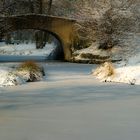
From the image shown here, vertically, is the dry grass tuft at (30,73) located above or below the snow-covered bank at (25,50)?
above

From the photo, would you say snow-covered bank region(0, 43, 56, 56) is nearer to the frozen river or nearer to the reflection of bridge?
the reflection of bridge

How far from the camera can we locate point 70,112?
29.8 ft

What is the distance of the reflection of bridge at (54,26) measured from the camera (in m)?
30.0

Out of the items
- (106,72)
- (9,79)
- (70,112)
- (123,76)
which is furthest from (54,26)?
(70,112)

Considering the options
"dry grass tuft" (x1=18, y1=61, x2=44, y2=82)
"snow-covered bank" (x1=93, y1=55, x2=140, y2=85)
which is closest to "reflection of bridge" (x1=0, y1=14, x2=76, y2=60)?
"dry grass tuft" (x1=18, y1=61, x2=44, y2=82)

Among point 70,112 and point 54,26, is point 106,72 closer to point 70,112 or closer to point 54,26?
point 70,112

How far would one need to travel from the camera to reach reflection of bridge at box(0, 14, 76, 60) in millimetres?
29984

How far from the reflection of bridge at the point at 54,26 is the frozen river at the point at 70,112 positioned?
16649 mm

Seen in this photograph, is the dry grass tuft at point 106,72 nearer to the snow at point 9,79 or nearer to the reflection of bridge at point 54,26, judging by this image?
the snow at point 9,79

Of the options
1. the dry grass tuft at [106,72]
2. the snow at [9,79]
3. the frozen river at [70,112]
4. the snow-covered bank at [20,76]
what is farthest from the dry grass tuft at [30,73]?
the dry grass tuft at [106,72]

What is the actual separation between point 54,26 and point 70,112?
861 inches

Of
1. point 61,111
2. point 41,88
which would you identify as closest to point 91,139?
point 61,111

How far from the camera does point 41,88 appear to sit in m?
13.2

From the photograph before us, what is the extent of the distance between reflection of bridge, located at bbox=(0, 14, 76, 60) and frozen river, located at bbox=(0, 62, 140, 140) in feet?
54.6
